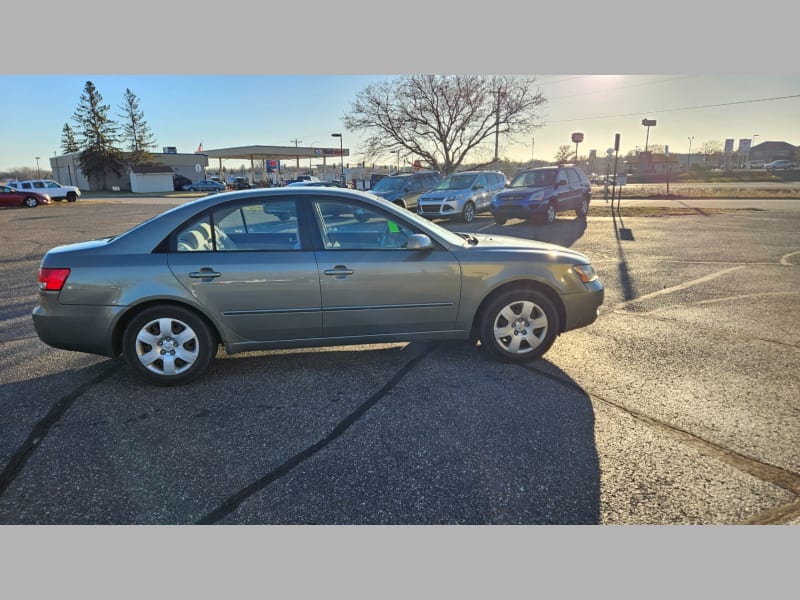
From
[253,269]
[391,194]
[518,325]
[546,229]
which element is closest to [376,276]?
[253,269]

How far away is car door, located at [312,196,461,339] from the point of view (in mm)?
4102

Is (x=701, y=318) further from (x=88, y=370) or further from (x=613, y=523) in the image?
(x=88, y=370)

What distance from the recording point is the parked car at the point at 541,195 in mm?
14930

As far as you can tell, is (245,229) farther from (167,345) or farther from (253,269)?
(167,345)

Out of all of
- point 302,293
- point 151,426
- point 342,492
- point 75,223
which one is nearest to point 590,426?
point 342,492

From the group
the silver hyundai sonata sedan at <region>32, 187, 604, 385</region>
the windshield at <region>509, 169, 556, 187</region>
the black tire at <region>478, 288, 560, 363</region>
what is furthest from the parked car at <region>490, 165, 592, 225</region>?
the black tire at <region>478, 288, 560, 363</region>

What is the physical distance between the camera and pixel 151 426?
3449 millimetres

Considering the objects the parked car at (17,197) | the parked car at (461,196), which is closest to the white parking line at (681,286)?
the parked car at (461,196)

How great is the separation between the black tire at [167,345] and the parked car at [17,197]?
124ft

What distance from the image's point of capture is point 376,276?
414 centimetres

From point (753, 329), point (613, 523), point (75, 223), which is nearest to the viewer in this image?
point (613, 523)

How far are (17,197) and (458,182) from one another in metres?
32.0

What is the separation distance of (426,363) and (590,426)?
1616 mm

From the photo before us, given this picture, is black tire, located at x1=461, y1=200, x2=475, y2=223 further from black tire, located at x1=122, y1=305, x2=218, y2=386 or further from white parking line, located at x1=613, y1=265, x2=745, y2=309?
black tire, located at x1=122, y1=305, x2=218, y2=386
